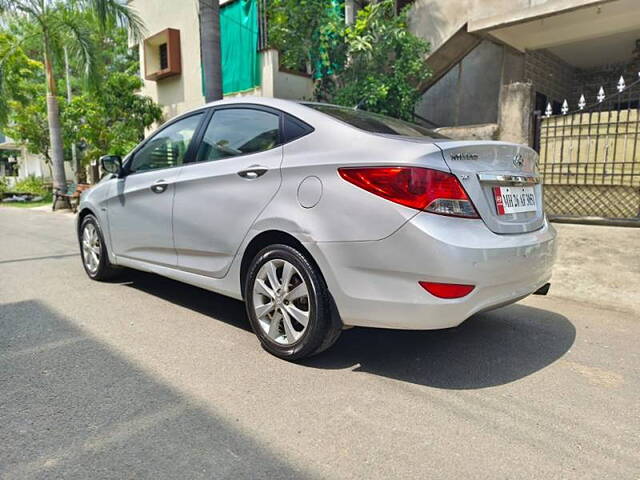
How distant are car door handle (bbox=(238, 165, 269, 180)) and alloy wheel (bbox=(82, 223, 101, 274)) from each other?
2.42 m

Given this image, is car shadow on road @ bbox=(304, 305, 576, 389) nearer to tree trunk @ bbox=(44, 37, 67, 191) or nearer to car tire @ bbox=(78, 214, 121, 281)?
car tire @ bbox=(78, 214, 121, 281)

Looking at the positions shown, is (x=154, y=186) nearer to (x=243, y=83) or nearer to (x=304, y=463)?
(x=304, y=463)

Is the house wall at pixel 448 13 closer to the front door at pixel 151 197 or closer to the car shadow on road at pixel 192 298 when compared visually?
the front door at pixel 151 197

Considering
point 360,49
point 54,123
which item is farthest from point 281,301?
point 54,123

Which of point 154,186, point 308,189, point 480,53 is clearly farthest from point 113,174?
point 480,53

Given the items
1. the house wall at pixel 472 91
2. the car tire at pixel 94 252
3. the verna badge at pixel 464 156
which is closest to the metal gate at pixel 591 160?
the house wall at pixel 472 91

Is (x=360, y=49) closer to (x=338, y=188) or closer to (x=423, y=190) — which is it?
(x=338, y=188)

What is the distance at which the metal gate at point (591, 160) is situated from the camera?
21.6ft

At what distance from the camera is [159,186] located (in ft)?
12.6

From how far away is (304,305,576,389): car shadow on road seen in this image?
111 inches

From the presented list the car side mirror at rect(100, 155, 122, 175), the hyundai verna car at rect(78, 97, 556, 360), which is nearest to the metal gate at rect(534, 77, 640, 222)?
the hyundai verna car at rect(78, 97, 556, 360)

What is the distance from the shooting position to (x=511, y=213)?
276 centimetres

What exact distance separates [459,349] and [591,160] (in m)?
5.20

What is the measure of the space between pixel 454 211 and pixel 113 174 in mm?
3429
